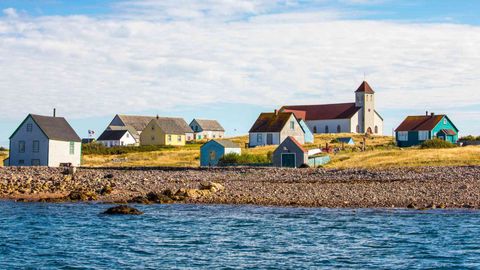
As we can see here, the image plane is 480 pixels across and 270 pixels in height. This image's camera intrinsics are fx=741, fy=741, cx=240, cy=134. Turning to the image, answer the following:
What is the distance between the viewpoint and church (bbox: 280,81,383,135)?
114m

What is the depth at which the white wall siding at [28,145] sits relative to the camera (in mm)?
64125

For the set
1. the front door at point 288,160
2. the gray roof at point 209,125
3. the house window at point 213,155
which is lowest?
the front door at point 288,160

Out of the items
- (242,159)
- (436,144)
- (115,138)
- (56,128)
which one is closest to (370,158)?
(242,159)

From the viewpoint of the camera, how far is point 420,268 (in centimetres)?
2103

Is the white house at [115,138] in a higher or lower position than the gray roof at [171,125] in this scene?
lower

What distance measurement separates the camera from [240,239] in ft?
86.3

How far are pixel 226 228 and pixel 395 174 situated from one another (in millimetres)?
22736

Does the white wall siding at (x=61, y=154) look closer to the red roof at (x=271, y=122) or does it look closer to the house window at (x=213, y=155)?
the house window at (x=213, y=155)

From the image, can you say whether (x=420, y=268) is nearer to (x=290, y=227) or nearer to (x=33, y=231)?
(x=290, y=227)

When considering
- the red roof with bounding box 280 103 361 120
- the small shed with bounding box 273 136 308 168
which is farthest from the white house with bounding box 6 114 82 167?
the red roof with bounding box 280 103 361 120

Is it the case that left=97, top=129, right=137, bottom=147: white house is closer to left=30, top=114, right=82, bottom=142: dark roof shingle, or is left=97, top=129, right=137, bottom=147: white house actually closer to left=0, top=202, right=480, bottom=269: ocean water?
left=30, top=114, right=82, bottom=142: dark roof shingle

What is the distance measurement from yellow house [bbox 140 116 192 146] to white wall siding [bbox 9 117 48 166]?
4375 centimetres

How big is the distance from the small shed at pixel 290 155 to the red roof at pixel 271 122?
2660 cm

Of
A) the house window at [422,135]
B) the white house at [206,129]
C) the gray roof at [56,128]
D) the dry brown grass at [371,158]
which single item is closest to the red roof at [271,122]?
the dry brown grass at [371,158]
